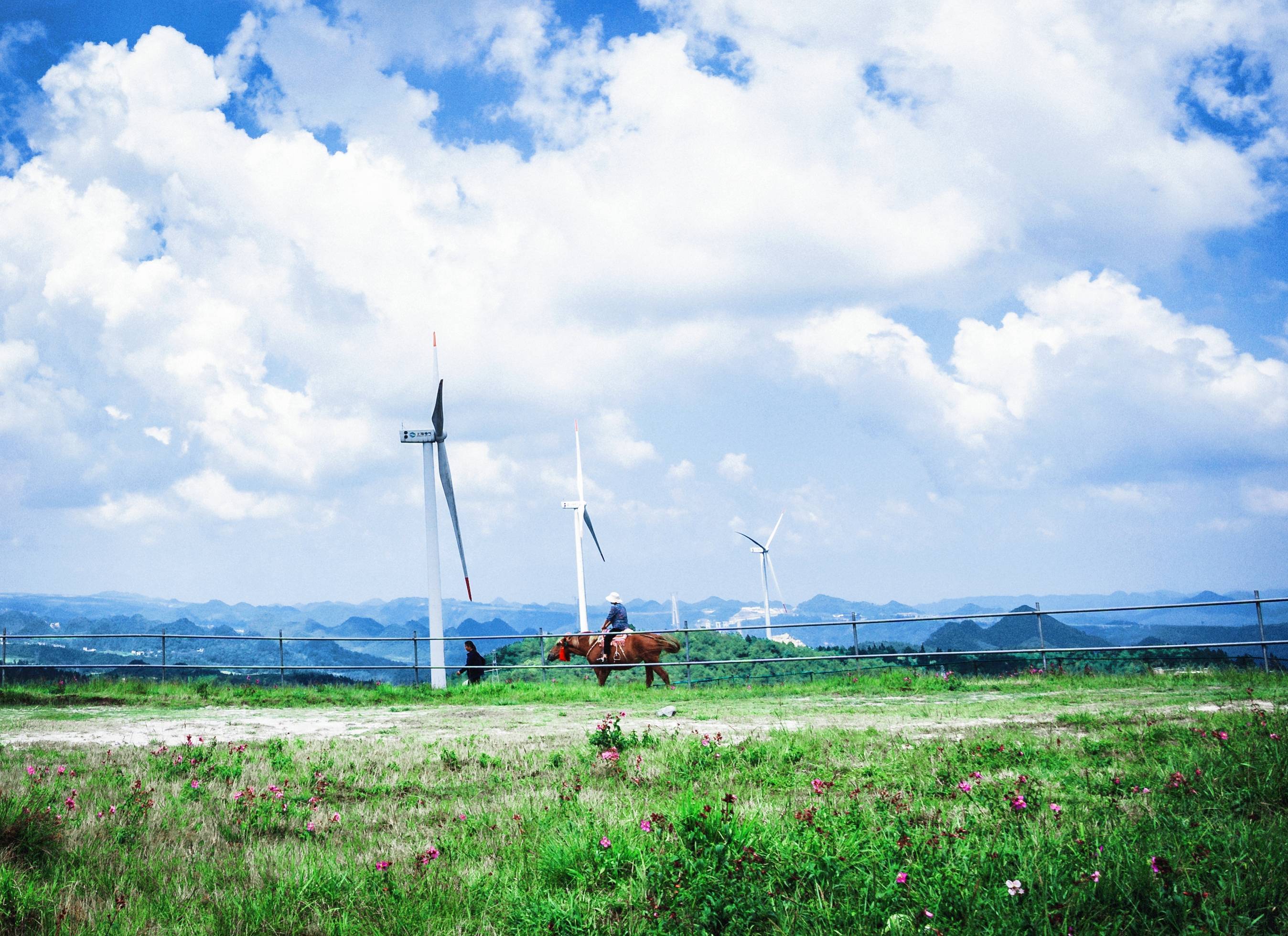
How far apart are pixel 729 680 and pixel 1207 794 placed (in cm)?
1857

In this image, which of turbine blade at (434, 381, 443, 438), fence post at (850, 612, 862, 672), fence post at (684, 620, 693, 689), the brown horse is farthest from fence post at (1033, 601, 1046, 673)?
turbine blade at (434, 381, 443, 438)

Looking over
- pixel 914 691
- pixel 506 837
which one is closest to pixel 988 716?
pixel 914 691

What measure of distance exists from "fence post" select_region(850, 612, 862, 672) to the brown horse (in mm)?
5408

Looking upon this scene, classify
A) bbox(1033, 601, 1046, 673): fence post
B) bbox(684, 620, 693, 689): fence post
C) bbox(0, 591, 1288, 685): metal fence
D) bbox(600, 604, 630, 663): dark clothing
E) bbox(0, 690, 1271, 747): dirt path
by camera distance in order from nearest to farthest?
bbox(0, 690, 1271, 747): dirt path < bbox(0, 591, 1288, 685): metal fence < bbox(1033, 601, 1046, 673): fence post < bbox(684, 620, 693, 689): fence post < bbox(600, 604, 630, 663): dark clothing

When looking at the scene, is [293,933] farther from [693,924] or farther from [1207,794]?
A: [1207,794]

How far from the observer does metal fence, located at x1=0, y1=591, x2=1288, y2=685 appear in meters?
17.8

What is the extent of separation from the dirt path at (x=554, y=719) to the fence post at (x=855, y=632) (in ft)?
8.52

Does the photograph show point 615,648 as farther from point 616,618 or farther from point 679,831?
point 679,831

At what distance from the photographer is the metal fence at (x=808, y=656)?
701 inches

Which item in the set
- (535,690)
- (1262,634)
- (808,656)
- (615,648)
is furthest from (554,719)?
(1262,634)

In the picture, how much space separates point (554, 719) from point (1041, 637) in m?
11.4

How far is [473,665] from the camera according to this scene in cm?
2531

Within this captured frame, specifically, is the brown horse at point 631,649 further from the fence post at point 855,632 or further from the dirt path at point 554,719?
the dirt path at point 554,719

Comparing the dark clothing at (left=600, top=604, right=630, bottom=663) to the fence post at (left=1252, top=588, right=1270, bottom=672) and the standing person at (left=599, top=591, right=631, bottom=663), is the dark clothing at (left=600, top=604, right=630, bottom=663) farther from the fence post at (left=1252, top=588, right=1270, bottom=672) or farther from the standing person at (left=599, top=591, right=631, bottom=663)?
the fence post at (left=1252, top=588, right=1270, bottom=672)
